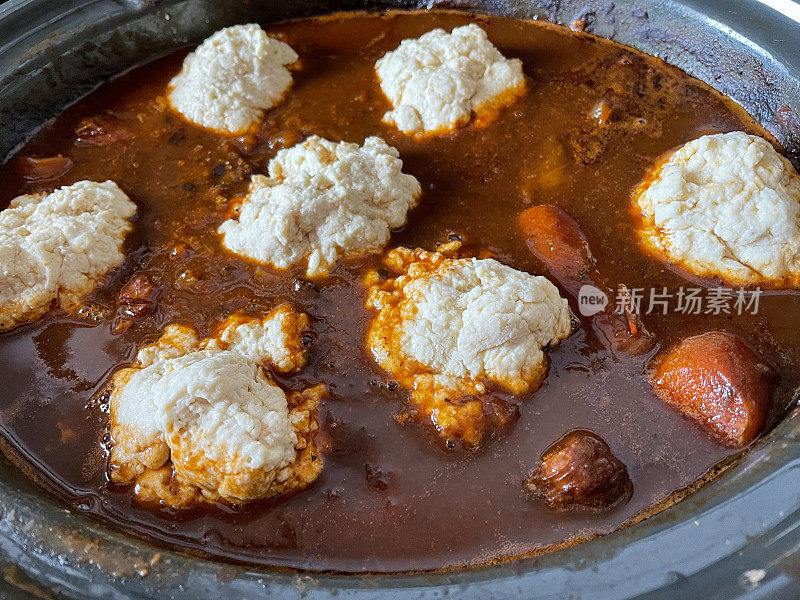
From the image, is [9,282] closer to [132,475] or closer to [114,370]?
[114,370]

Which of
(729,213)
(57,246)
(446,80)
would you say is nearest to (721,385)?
(729,213)

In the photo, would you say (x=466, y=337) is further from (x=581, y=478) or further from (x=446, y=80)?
(x=446, y=80)

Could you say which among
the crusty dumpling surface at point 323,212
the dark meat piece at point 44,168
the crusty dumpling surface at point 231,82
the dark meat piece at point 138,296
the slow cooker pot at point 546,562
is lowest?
the slow cooker pot at point 546,562

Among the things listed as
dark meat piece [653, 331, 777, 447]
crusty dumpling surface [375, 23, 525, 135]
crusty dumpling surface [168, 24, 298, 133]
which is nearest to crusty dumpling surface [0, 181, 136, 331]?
crusty dumpling surface [168, 24, 298, 133]

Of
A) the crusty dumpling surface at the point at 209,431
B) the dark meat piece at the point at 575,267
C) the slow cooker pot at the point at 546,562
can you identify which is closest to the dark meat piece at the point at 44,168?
the crusty dumpling surface at the point at 209,431

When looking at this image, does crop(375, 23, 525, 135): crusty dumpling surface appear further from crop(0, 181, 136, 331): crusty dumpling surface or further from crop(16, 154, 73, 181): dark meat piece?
crop(16, 154, 73, 181): dark meat piece

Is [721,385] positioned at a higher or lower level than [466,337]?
lower

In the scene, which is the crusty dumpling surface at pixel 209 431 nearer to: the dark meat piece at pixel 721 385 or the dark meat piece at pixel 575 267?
the dark meat piece at pixel 575 267

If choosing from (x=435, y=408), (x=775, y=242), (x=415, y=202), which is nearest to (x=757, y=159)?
(x=775, y=242)
